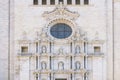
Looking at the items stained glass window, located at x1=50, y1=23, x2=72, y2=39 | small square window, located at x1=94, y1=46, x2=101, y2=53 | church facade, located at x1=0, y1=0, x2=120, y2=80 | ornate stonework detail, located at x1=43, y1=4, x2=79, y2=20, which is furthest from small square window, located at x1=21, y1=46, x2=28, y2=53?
small square window, located at x1=94, y1=46, x2=101, y2=53

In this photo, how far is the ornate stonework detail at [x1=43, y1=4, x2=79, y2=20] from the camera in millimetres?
33438

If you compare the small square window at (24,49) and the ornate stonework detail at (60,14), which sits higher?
the ornate stonework detail at (60,14)

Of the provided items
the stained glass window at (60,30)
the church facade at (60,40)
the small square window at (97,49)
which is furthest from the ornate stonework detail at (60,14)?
the small square window at (97,49)

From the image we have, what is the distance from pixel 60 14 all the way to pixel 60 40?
1760 mm

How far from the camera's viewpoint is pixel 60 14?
110ft

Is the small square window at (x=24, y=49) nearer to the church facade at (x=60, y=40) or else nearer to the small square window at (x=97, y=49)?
the church facade at (x=60, y=40)

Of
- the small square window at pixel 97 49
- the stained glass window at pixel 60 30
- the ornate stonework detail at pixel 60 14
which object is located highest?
the ornate stonework detail at pixel 60 14

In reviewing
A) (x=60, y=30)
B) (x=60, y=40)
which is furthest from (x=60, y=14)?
(x=60, y=40)

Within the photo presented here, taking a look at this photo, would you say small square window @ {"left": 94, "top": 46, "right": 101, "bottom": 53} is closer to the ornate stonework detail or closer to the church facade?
the church facade

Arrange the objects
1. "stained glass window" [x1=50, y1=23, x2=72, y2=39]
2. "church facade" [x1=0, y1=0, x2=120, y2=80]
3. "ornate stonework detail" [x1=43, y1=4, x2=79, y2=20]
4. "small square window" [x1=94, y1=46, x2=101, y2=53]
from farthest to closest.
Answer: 1. "stained glass window" [x1=50, y1=23, x2=72, y2=39]
2. "ornate stonework detail" [x1=43, y1=4, x2=79, y2=20]
3. "small square window" [x1=94, y1=46, x2=101, y2=53]
4. "church facade" [x1=0, y1=0, x2=120, y2=80]

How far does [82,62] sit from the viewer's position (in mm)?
33000

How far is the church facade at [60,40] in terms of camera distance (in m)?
32.9

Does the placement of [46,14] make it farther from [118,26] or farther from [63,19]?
[118,26]

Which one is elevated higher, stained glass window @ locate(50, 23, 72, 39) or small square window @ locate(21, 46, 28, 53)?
stained glass window @ locate(50, 23, 72, 39)
